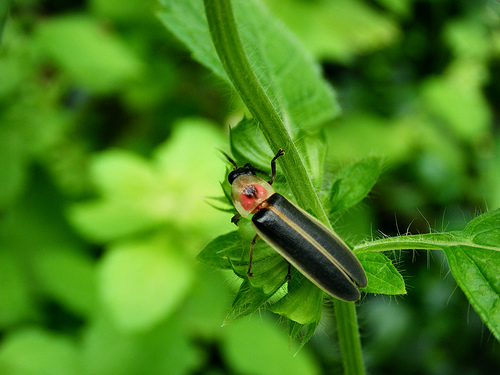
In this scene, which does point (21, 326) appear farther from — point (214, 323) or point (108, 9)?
point (108, 9)

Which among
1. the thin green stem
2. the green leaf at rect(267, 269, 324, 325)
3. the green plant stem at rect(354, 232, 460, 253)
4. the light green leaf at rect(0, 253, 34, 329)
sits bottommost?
the light green leaf at rect(0, 253, 34, 329)

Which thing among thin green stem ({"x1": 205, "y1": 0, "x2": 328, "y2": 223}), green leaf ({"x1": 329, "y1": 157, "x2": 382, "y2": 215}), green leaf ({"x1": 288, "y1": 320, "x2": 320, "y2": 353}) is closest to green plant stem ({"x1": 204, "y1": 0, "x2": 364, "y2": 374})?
thin green stem ({"x1": 205, "y1": 0, "x2": 328, "y2": 223})

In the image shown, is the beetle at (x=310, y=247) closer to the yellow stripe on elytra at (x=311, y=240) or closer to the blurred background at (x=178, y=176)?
the yellow stripe on elytra at (x=311, y=240)

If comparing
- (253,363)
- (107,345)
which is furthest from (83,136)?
(253,363)

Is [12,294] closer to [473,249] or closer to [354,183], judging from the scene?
[354,183]

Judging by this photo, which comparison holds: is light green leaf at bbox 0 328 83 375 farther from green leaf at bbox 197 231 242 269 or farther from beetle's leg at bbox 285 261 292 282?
beetle's leg at bbox 285 261 292 282

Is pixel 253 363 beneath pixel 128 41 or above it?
beneath

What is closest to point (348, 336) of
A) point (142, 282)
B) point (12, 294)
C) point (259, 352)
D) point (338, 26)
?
point (142, 282)
